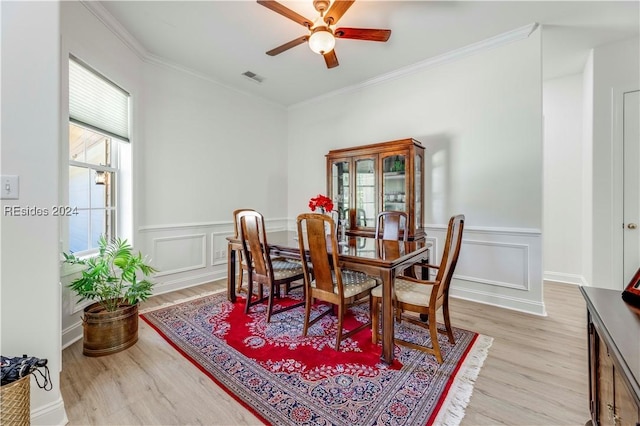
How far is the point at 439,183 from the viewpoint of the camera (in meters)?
3.47

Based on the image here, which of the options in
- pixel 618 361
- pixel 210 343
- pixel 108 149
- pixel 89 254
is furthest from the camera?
pixel 108 149

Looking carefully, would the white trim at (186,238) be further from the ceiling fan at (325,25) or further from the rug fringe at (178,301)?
the ceiling fan at (325,25)

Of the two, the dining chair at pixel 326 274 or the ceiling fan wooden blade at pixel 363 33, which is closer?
the dining chair at pixel 326 274

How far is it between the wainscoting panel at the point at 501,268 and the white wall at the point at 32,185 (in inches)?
140

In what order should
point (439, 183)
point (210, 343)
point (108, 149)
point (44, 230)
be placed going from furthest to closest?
point (439, 183) < point (108, 149) < point (210, 343) < point (44, 230)

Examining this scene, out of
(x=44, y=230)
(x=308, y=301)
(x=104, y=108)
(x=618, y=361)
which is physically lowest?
(x=308, y=301)

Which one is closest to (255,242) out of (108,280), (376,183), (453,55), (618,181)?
(108,280)

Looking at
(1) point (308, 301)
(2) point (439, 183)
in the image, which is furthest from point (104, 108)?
(2) point (439, 183)

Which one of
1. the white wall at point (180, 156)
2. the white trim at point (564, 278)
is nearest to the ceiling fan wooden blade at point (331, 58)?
the white wall at point (180, 156)

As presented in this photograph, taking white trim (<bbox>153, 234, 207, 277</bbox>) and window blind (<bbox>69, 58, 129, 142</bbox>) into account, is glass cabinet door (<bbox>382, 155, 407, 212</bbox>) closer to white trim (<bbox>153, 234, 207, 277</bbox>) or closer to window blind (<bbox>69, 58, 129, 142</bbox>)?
white trim (<bbox>153, 234, 207, 277</bbox>)

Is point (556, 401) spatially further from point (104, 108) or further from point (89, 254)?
point (104, 108)

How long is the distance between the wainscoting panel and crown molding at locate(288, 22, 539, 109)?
79.9 inches

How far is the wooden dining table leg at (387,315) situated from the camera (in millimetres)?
1894

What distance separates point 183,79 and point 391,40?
2654mm
